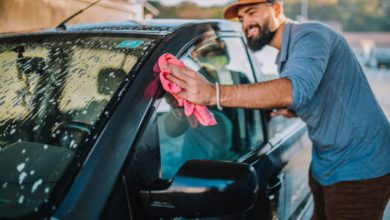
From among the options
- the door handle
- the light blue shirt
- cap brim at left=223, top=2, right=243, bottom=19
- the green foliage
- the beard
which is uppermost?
cap brim at left=223, top=2, right=243, bottom=19

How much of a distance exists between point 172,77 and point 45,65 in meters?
0.62

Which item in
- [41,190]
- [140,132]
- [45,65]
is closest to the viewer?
[41,190]

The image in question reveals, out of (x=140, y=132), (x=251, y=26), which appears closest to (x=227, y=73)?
(x=251, y=26)

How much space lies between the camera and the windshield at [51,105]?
1274 mm

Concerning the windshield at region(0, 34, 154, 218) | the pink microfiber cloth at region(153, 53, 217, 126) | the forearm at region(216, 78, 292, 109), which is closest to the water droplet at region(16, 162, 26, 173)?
the windshield at region(0, 34, 154, 218)

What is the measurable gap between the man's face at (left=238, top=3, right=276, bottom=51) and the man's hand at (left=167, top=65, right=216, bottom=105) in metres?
0.87

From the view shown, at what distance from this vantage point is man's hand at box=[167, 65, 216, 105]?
1573 mm

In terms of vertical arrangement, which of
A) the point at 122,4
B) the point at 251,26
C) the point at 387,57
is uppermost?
the point at 251,26

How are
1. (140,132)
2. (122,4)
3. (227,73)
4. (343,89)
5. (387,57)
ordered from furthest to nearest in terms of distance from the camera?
1. (387,57)
2. (122,4)
3. (227,73)
4. (343,89)
5. (140,132)

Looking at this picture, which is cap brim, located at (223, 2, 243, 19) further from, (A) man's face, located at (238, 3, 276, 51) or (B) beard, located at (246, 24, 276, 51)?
(B) beard, located at (246, 24, 276, 51)

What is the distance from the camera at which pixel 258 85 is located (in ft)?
5.49

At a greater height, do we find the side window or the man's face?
the man's face

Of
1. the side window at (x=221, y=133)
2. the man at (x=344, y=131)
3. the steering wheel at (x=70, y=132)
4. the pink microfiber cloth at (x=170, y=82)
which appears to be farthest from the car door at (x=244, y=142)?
the steering wheel at (x=70, y=132)

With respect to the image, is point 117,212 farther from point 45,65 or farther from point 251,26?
point 251,26
